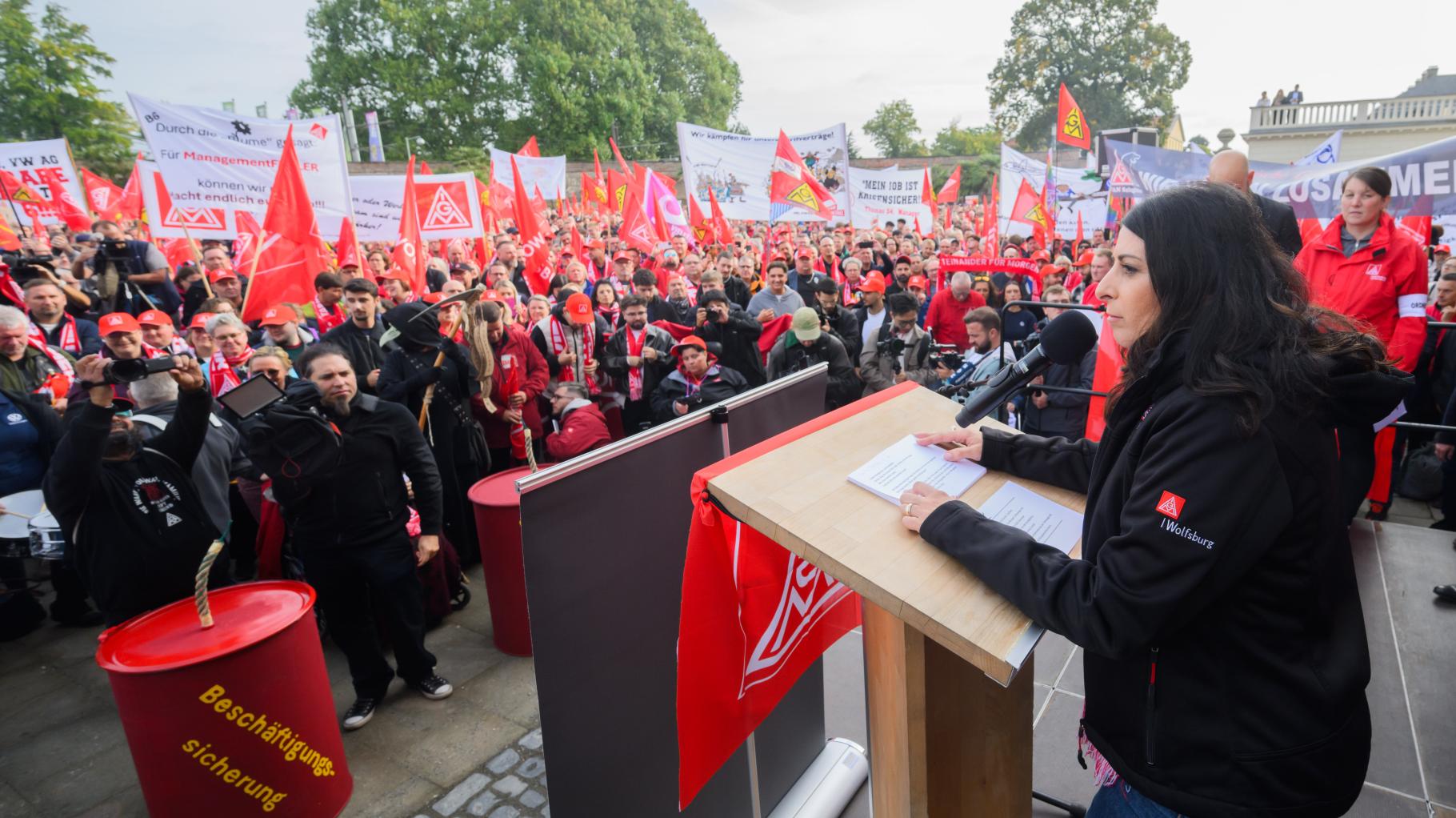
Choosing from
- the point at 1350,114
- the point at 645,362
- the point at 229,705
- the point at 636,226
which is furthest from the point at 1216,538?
the point at 1350,114

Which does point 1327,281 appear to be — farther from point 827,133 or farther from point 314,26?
point 314,26

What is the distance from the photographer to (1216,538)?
3.53 feet

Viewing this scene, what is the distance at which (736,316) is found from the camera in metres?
7.38

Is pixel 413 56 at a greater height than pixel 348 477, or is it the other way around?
pixel 413 56

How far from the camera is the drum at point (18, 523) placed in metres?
4.13

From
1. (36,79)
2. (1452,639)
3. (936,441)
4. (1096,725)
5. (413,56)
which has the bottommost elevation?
(1452,639)

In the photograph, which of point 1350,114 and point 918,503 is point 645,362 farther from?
point 1350,114

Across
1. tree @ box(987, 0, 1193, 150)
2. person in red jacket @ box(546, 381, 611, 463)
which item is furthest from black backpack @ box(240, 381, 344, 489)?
tree @ box(987, 0, 1193, 150)

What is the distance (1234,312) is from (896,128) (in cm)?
7932

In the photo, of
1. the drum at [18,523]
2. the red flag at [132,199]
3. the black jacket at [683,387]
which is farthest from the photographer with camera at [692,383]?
the red flag at [132,199]

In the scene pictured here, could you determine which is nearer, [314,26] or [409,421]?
[409,421]

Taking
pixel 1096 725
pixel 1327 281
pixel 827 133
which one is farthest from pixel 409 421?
pixel 827 133

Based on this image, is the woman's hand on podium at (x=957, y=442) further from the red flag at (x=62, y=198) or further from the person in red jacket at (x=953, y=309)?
the red flag at (x=62, y=198)

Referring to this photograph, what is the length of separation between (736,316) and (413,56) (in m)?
50.0
